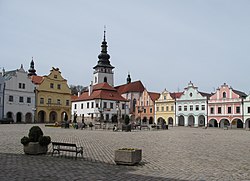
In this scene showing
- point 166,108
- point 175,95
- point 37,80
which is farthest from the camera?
point 175,95

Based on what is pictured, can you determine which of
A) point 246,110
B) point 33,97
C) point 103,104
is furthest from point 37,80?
point 246,110

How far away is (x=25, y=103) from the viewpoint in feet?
199

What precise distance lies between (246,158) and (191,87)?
5785cm

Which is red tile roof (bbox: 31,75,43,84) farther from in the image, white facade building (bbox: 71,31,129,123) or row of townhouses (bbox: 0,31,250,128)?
white facade building (bbox: 71,31,129,123)

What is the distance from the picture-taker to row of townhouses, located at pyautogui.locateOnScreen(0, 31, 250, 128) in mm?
59531

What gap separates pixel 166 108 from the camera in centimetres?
7444

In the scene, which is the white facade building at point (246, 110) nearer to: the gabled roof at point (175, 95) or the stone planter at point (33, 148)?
the gabled roof at point (175, 95)

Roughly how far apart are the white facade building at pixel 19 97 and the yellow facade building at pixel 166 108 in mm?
30122

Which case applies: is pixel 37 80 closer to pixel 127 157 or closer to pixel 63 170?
pixel 127 157

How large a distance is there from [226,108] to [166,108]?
15976 mm

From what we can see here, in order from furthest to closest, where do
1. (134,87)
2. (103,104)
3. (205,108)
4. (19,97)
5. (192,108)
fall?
(134,87) → (103,104) → (192,108) → (205,108) → (19,97)

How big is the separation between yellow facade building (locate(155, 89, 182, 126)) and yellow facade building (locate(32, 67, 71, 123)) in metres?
21.9

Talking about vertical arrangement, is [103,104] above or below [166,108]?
above

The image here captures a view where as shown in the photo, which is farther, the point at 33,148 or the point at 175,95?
the point at 175,95
